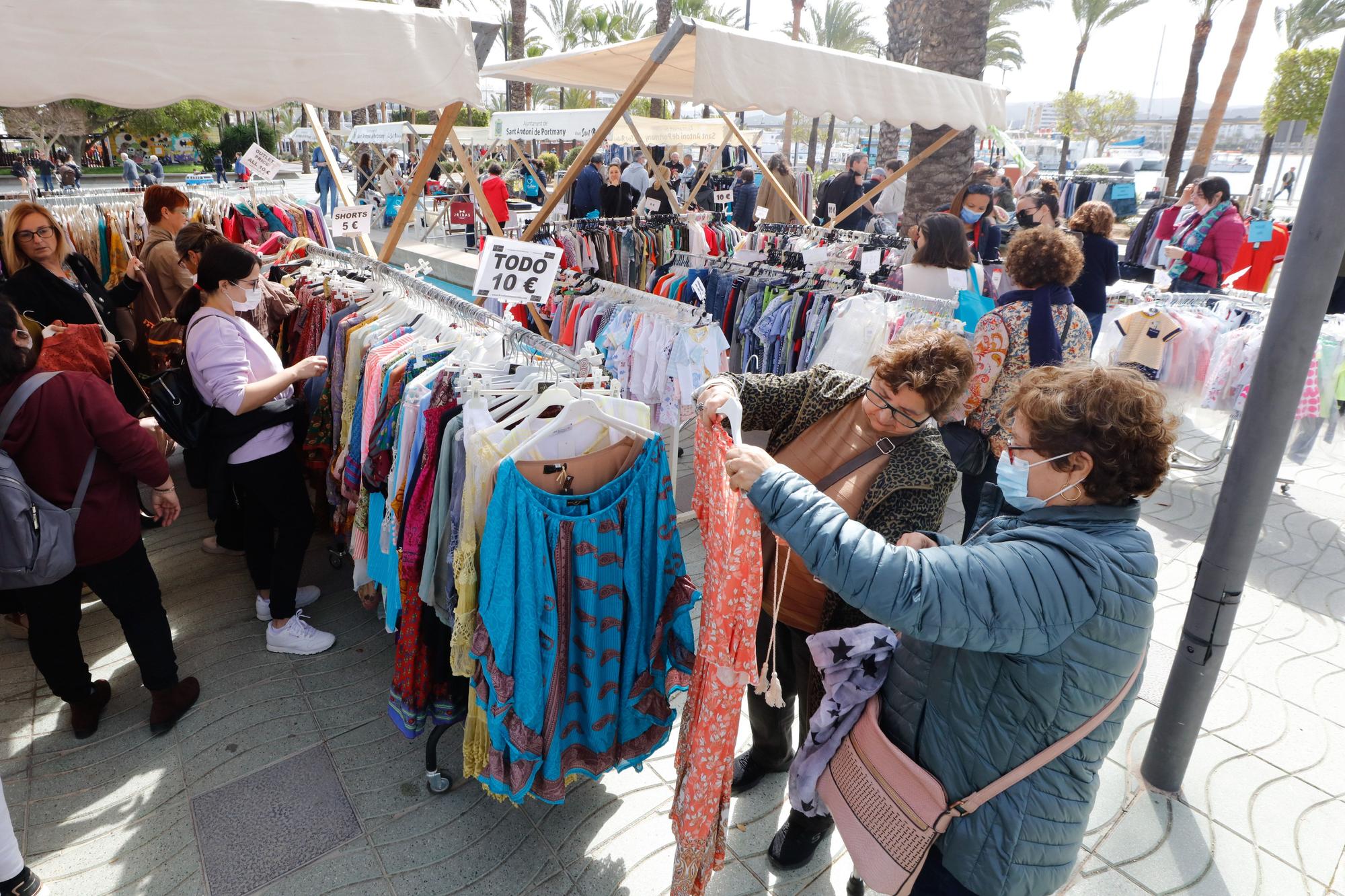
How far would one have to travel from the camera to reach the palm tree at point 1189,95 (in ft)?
61.7

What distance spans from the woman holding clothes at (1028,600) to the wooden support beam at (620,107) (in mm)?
3684

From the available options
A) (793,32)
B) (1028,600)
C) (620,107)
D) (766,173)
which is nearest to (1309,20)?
(793,32)

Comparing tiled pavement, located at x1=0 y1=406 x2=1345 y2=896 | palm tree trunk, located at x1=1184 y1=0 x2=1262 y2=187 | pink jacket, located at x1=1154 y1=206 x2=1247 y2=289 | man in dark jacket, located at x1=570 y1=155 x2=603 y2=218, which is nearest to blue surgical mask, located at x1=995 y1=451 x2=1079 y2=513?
tiled pavement, located at x1=0 y1=406 x2=1345 y2=896

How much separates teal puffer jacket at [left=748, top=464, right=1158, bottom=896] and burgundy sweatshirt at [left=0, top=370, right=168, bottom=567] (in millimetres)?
2399

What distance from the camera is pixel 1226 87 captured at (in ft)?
59.4

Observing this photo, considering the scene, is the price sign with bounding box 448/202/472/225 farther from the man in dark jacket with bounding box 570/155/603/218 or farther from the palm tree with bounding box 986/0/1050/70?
the palm tree with bounding box 986/0/1050/70

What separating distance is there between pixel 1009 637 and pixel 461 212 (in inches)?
585

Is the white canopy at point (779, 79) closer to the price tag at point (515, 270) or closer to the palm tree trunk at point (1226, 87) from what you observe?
the price tag at point (515, 270)

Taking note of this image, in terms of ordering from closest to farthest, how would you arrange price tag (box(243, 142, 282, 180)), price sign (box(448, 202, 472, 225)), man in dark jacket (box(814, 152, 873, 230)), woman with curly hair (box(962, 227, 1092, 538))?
woman with curly hair (box(962, 227, 1092, 538)) < price tag (box(243, 142, 282, 180)) < man in dark jacket (box(814, 152, 873, 230)) < price sign (box(448, 202, 472, 225))

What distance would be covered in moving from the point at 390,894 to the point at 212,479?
73.9 inches

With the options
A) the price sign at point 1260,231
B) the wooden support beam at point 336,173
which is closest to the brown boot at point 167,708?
the wooden support beam at point 336,173

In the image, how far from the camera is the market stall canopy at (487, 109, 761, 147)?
1677 cm

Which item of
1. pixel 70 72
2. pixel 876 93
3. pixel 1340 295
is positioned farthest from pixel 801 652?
pixel 1340 295

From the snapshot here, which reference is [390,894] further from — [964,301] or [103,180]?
[103,180]
